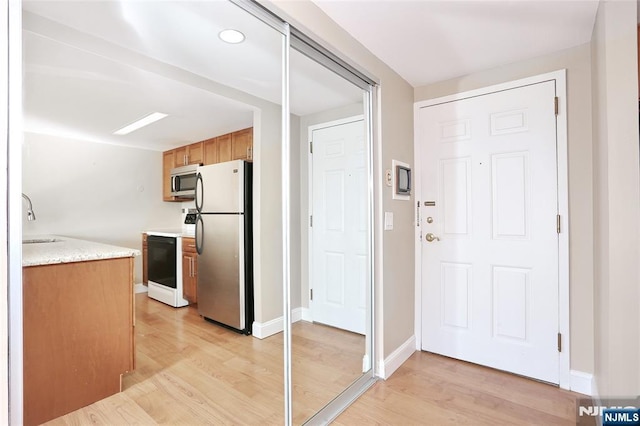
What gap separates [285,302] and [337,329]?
1.00 m

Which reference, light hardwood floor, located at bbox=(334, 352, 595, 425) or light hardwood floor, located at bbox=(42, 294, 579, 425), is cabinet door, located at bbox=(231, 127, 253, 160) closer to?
light hardwood floor, located at bbox=(42, 294, 579, 425)

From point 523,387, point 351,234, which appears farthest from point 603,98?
point 523,387

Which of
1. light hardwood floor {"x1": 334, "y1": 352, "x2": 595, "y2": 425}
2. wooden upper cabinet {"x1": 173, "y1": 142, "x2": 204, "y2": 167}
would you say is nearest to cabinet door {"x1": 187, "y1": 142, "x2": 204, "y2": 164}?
wooden upper cabinet {"x1": 173, "y1": 142, "x2": 204, "y2": 167}

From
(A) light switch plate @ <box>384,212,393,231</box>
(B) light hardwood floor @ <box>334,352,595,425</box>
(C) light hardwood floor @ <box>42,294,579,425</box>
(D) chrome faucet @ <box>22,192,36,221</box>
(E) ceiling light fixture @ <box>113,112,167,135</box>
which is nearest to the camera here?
(D) chrome faucet @ <box>22,192,36,221</box>

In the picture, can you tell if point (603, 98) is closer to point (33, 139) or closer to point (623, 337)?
point (623, 337)

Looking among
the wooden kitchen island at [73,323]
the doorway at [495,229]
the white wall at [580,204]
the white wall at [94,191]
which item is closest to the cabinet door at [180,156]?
the white wall at [94,191]

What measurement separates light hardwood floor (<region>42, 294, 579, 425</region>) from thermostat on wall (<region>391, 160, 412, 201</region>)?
1238mm

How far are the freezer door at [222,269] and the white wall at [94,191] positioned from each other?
14.5 inches

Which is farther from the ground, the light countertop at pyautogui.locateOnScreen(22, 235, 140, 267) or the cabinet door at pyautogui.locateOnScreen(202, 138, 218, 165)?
the cabinet door at pyautogui.locateOnScreen(202, 138, 218, 165)

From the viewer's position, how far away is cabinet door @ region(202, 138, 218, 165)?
190cm

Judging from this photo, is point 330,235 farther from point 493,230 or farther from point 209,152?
point 493,230

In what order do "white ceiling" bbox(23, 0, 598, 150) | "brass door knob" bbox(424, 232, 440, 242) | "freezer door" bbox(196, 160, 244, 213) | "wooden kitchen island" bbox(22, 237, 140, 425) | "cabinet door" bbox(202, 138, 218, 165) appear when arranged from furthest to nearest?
"brass door knob" bbox(424, 232, 440, 242) < "freezer door" bbox(196, 160, 244, 213) < "cabinet door" bbox(202, 138, 218, 165) < "white ceiling" bbox(23, 0, 598, 150) < "wooden kitchen island" bbox(22, 237, 140, 425)

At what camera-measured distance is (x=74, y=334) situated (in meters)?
1.31

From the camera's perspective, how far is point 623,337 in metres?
1.46
